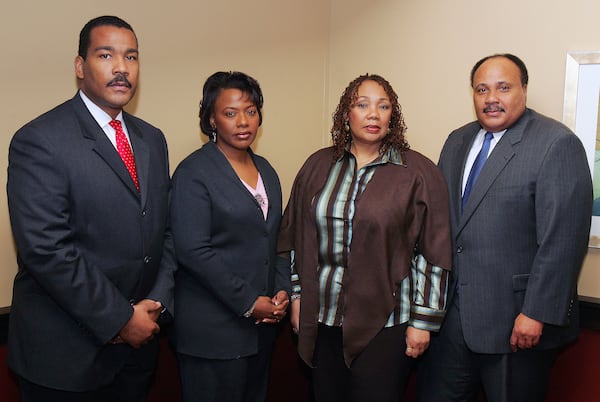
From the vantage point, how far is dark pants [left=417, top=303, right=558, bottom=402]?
206 centimetres

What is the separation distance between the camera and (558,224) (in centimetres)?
190

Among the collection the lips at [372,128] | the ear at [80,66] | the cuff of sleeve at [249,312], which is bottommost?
the cuff of sleeve at [249,312]

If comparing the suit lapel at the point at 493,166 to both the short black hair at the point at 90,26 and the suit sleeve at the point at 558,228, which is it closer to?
the suit sleeve at the point at 558,228

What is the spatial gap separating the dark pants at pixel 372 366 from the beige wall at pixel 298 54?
2.88ft

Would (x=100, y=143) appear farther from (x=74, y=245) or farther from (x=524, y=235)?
(x=524, y=235)

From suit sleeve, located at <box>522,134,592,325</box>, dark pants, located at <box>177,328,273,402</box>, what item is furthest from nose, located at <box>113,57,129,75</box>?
suit sleeve, located at <box>522,134,592,325</box>

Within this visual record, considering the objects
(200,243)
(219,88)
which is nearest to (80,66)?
(219,88)

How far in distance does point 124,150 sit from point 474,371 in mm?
1458

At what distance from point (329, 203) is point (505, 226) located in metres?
0.60

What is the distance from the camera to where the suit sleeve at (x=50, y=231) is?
1632 millimetres

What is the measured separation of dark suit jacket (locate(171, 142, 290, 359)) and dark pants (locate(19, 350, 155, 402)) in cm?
17

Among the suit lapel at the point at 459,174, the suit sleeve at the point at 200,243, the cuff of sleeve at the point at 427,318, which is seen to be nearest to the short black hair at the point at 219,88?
the suit sleeve at the point at 200,243

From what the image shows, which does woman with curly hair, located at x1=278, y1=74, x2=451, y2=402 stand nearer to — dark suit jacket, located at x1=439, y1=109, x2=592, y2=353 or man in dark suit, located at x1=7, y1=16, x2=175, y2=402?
dark suit jacket, located at x1=439, y1=109, x2=592, y2=353

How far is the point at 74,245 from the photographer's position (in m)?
1.72
